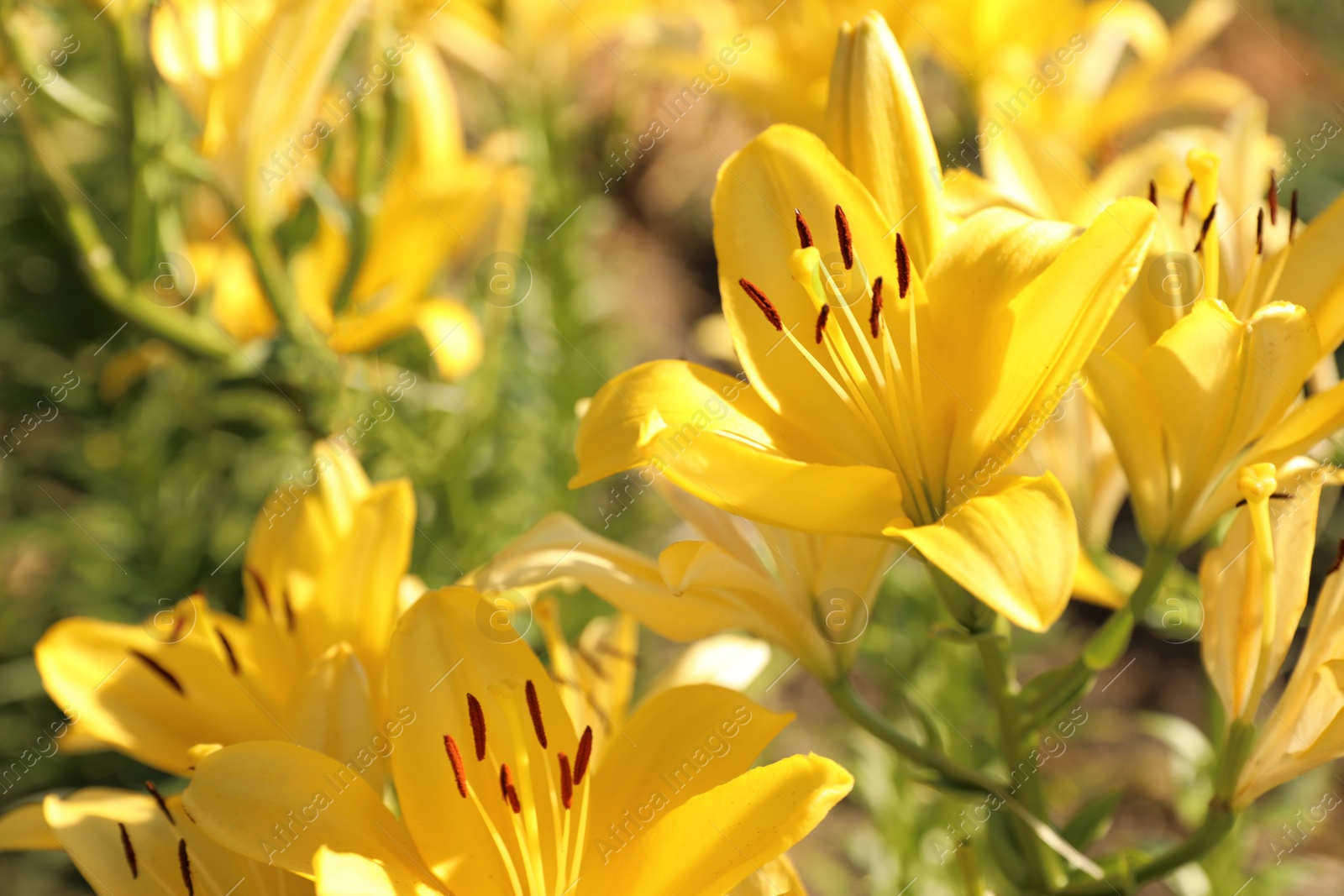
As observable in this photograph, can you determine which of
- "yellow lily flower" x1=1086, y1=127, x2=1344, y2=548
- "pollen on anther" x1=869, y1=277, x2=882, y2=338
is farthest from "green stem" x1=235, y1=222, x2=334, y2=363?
"yellow lily flower" x1=1086, y1=127, x2=1344, y2=548

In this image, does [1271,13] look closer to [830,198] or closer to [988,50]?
[988,50]

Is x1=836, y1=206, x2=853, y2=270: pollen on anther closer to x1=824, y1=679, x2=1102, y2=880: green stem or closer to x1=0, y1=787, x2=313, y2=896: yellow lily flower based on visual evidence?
x1=824, y1=679, x2=1102, y2=880: green stem

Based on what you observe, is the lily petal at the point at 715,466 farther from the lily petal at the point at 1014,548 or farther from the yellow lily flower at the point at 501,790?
the yellow lily flower at the point at 501,790

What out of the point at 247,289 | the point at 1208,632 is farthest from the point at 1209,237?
the point at 247,289

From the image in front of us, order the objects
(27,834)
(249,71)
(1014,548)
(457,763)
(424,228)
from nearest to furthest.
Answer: (1014,548) < (457,763) < (27,834) < (249,71) < (424,228)

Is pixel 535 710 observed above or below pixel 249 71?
below

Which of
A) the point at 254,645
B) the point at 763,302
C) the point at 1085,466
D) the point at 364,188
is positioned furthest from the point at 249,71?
the point at 1085,466

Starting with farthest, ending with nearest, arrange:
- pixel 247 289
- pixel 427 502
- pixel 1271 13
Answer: pixel 1271 13, pixel 247 289, pixel 427 502

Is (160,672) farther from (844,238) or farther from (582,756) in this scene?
(844,238)
